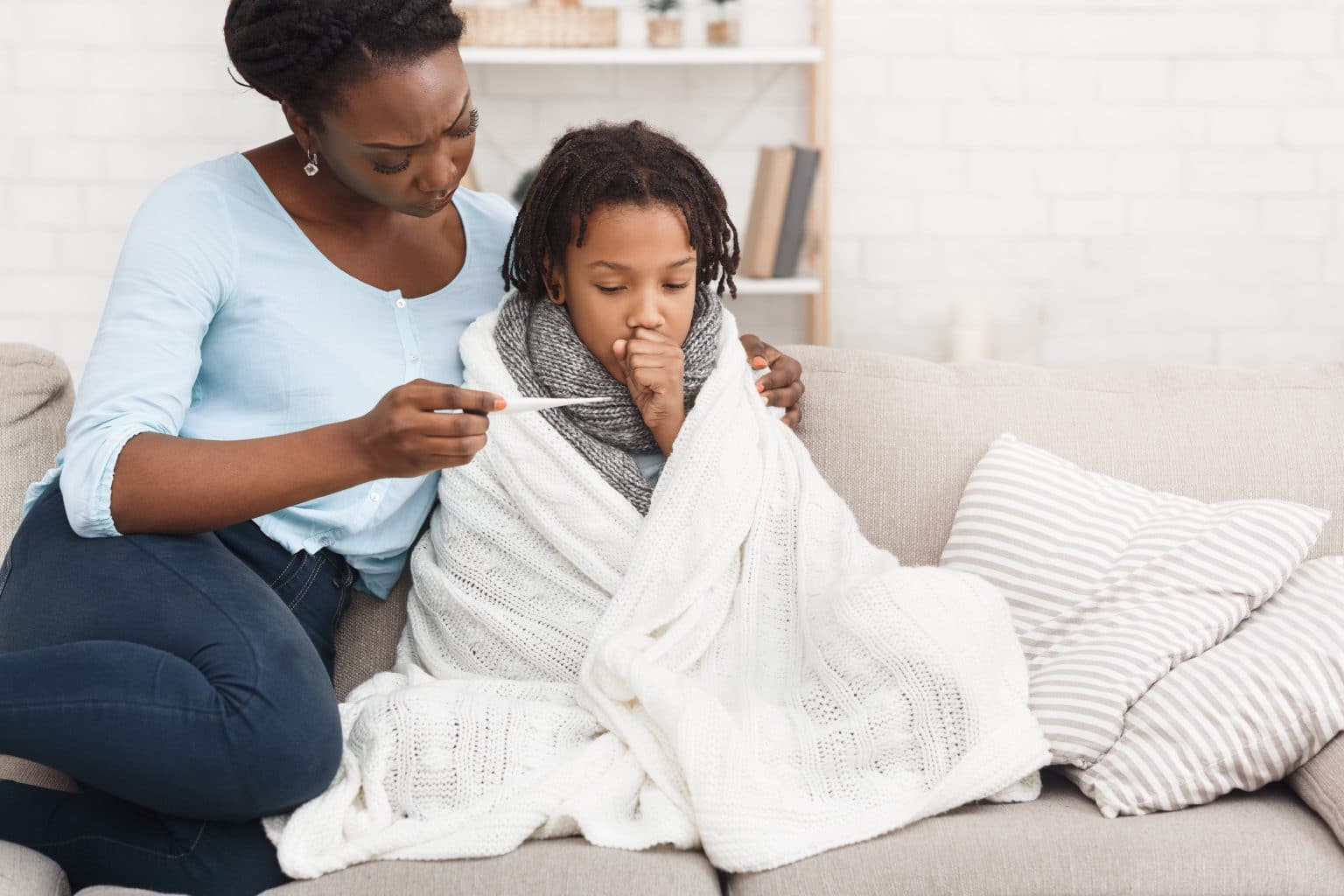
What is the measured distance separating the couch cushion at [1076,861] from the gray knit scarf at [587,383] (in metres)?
0.49

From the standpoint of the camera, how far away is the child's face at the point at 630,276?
1483 millimetres

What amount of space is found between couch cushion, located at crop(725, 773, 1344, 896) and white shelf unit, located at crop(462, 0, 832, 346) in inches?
65.0

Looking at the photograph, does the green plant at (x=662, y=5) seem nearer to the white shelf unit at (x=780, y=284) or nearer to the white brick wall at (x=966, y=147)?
the white brick wall at (x=966, y=147)

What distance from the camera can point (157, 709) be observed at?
1.16m

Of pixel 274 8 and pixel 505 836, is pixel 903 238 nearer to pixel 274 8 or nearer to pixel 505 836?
pixel 274 8

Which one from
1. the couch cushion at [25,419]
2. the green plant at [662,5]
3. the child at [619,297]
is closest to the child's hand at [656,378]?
the child at [619,297]

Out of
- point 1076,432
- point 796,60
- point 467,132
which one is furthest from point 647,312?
point 796,60

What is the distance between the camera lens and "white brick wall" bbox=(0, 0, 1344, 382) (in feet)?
9.46

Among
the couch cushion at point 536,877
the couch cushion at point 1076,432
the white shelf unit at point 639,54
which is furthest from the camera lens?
the white shelf unit at point 639,54

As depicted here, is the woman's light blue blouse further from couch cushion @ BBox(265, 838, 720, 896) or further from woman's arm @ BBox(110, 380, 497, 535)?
couch cushion @ BBox(265, 838, 720, 896)

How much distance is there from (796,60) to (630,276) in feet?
4.49

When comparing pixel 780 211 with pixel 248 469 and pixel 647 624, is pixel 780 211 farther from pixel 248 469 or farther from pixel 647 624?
pixel 248 469

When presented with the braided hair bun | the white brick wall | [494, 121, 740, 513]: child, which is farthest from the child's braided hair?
the white brick wall

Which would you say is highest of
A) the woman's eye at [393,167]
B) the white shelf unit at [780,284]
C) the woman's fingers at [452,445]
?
the woman's eye at [393,167]
